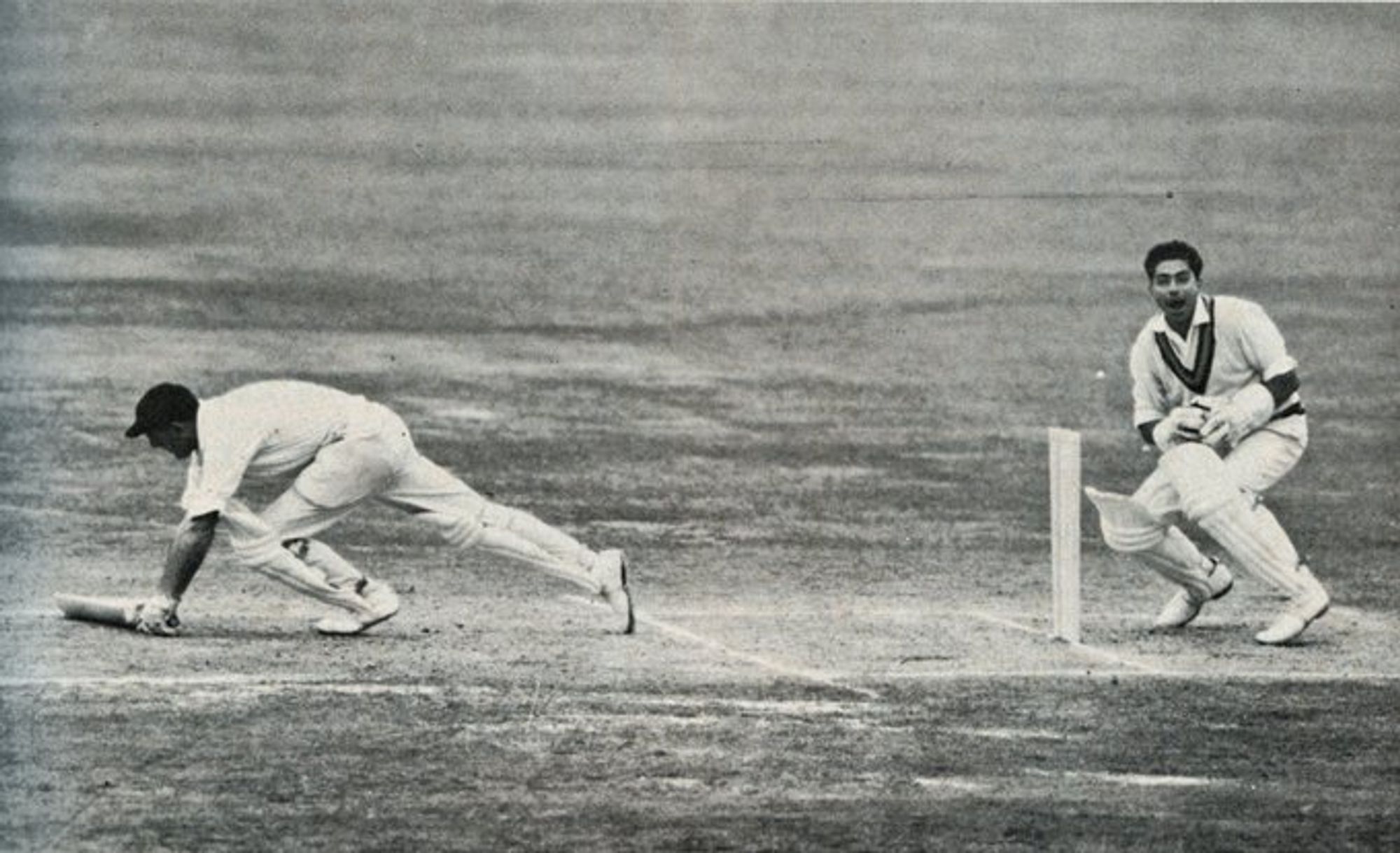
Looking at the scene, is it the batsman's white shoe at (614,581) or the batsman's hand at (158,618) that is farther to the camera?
→ the batsman's white shoe at (614,581)

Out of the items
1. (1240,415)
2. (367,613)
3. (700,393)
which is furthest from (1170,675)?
(700,393)

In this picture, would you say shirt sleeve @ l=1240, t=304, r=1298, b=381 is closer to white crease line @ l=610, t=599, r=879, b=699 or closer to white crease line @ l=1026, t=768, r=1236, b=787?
white crease line @ l=610, t=599, r=879, b=699

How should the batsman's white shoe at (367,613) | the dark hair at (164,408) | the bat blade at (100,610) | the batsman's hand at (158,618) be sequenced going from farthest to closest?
the batsman's white shoe at (367,613)
the bat blade at (100,610)
the batsman's hand at (158,618)
the dark hair at (164,408)

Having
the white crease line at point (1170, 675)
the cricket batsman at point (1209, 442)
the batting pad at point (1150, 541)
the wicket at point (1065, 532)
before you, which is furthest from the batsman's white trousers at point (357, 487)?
the cricket batsman at point (1209, 442)

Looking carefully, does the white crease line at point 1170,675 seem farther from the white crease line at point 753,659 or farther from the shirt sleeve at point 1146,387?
the shirt sleeve at point 1146,387

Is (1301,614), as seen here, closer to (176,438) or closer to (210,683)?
(210,683)

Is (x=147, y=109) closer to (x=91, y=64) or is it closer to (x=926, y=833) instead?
(x=91, y=64)

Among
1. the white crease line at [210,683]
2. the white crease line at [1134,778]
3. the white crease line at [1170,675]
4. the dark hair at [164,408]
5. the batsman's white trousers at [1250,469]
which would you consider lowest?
the white crease line at [1170,675]
